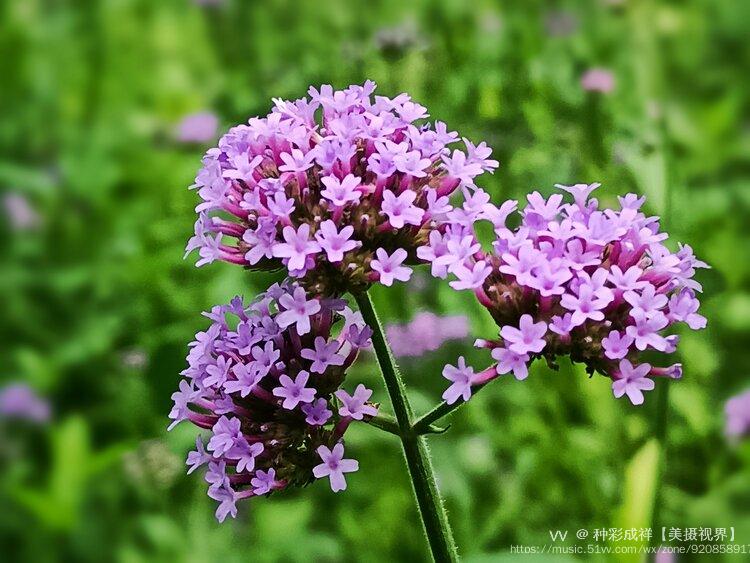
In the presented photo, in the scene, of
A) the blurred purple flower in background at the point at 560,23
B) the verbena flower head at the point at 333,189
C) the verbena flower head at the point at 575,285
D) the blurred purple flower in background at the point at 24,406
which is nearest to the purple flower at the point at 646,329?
the verbena flower head at the point at 575,285

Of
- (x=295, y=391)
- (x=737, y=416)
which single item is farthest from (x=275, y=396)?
(x=737, y=416)

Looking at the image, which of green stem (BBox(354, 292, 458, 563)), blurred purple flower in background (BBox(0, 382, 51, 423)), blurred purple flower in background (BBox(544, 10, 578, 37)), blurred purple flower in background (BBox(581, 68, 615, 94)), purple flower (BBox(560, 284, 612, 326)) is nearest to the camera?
purple flower (BBox(560, 284, 612, 326))

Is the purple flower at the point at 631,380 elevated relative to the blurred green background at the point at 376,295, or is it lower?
lower

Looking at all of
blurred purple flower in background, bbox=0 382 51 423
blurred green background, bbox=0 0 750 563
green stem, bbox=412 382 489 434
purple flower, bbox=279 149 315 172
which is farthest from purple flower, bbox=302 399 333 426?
blurred purple flower in background, bbox=0 382 51 423

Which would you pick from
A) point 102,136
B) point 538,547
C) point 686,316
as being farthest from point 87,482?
point 686,316

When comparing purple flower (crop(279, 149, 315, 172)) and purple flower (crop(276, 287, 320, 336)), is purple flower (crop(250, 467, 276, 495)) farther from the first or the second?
purple flower (crop(279, 149, 315, 172))

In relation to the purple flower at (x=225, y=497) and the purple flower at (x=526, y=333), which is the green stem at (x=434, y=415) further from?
the purple flower at (x=225, y=497)
